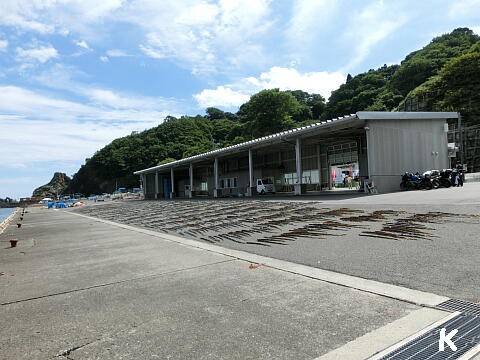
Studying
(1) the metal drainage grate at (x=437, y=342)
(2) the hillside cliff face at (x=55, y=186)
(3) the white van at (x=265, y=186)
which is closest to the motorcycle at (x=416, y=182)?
(3) the white van at (x=265, y=186)

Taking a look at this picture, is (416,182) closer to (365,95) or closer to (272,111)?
(272,111)

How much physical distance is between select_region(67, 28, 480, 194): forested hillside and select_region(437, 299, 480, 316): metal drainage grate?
60.0 metres

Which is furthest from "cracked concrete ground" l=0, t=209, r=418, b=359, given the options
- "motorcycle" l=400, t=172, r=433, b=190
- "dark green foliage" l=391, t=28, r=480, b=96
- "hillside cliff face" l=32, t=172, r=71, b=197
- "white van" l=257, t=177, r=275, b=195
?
"hillside cliff face" l=32, t=172, r=71, b=197

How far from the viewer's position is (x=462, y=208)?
11.2m

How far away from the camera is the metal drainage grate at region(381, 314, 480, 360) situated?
9.57 feet

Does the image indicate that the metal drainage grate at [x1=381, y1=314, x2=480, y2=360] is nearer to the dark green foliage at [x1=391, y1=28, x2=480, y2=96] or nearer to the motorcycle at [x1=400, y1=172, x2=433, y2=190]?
the motorcycle at [x1=400, y1=172, x2=433, y2=190]

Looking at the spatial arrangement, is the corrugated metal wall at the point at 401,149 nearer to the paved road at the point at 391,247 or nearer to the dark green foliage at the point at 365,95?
the paved road at the point at 391,247

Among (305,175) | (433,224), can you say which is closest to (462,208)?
(433,224)

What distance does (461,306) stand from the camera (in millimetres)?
3789

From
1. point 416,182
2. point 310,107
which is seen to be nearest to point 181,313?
point 416,182

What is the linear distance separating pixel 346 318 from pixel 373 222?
23.1 feet

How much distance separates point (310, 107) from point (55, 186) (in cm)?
13596

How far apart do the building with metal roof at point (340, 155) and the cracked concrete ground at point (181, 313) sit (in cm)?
1979

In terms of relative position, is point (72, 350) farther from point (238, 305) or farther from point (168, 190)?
point (168, 190)
